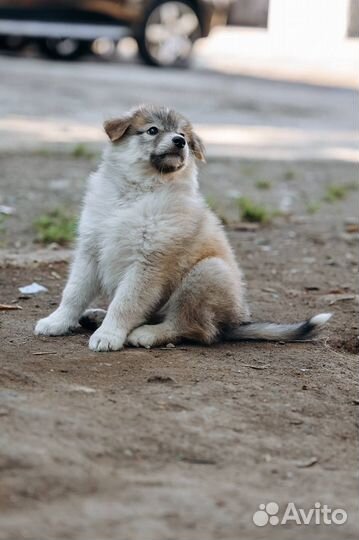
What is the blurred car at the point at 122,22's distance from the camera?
16453 millimetres

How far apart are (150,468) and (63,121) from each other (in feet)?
27.7

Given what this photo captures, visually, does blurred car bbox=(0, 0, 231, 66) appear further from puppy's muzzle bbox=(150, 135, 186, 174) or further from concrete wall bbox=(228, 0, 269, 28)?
puppy's muzzle bbox=(150, 135, 186, 174)

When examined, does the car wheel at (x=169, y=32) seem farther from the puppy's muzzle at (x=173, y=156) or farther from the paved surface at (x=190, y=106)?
the puppy's muzzle at (x=173, y=156)

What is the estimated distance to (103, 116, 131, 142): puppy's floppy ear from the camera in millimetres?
5527

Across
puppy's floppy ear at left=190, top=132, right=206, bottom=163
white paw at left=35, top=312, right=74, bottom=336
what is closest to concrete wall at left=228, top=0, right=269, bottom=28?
puppy's floppy ear at left=190, top=132, right=206, bottom=163

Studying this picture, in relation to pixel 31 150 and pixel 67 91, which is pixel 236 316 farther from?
pixel 67 91

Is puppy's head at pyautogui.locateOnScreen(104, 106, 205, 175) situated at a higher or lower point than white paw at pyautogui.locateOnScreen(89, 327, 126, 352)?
higher

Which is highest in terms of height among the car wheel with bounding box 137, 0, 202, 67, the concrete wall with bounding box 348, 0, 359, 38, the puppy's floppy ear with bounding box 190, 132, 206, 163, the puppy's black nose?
the puppy's black nose

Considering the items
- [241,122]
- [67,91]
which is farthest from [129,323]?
[67,91]

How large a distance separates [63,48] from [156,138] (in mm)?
12388

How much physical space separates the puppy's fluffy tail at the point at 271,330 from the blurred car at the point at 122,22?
11.7 meters

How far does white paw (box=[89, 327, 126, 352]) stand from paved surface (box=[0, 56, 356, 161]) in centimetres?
520
